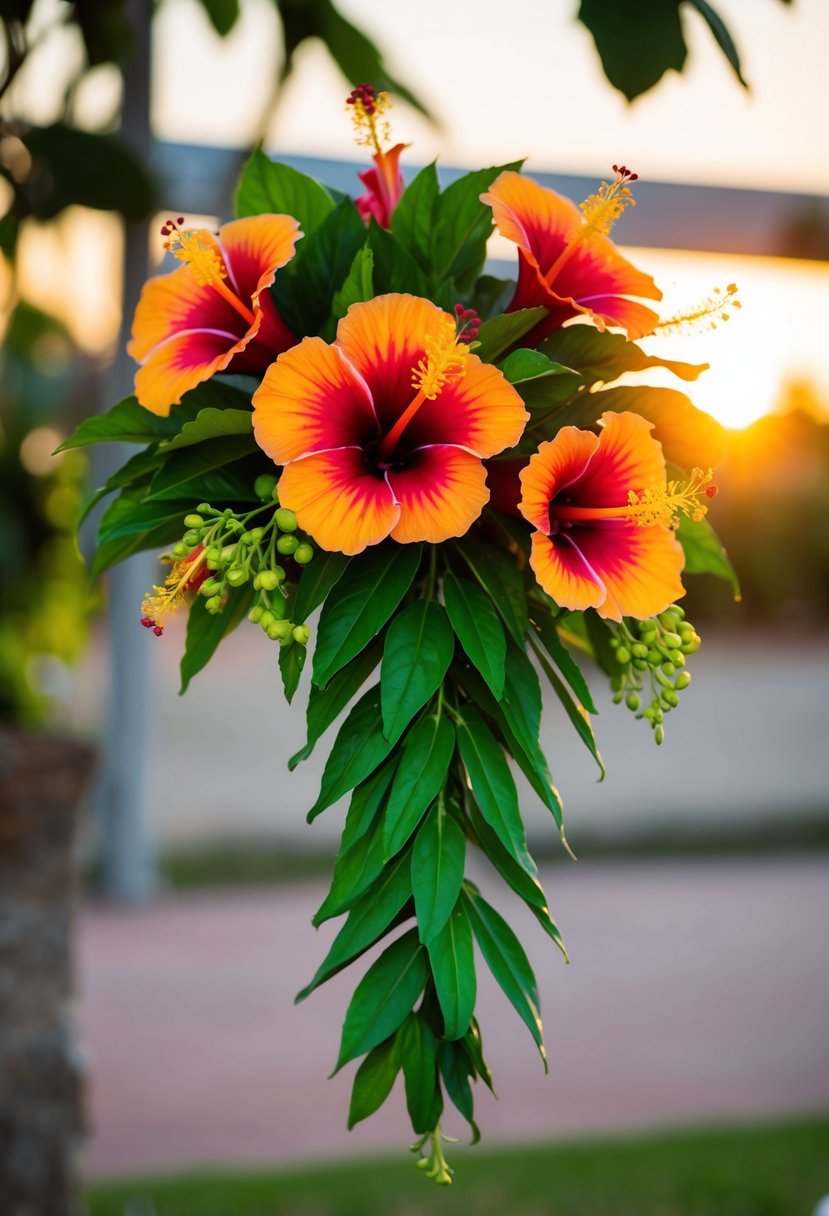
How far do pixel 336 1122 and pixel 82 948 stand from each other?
6.41ft

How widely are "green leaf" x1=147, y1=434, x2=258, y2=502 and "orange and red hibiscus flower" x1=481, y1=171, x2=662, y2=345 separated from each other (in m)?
0.20

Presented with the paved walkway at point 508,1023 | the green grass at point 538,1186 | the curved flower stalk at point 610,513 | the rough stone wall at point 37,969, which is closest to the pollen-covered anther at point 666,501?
the curved flower stalk at point 610,513

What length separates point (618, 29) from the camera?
0.92 m

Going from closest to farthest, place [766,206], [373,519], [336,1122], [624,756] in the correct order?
[373,519] → [766,206] → [336,1122] → [624,756]

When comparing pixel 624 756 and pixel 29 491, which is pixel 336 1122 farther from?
pixel 29 491

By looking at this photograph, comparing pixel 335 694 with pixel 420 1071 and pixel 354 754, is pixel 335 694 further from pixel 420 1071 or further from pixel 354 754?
pixel 420 1071

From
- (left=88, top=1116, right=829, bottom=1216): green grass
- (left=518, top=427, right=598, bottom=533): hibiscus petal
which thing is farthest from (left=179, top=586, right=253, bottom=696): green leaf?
(left=88, top=1116, right=829, bottom=1216): green grass

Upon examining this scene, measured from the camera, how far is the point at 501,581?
31.0 inches

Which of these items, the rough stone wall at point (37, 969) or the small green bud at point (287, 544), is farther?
the rough stone wall at point (37, 969)

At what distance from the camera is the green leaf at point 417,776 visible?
0.72 metres

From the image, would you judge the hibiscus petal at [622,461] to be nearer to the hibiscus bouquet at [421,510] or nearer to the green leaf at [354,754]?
the hibiscus bouquet at [421,510]

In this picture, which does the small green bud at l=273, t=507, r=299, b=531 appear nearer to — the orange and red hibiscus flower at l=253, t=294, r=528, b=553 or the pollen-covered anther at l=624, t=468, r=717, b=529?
the orange and red hibiscus flower at l=253, t=294, r=528, b=553

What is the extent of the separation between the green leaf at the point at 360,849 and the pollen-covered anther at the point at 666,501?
210 mm

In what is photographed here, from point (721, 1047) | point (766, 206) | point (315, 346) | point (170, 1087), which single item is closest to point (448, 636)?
point (315, 346)
